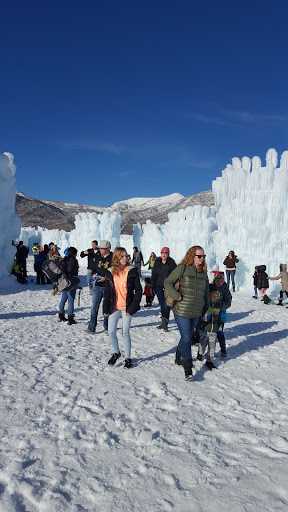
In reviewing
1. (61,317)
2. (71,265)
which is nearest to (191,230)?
(61,317)

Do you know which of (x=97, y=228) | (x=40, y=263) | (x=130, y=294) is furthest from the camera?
(x=97, y=228)

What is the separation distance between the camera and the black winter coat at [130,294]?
14.7 ft

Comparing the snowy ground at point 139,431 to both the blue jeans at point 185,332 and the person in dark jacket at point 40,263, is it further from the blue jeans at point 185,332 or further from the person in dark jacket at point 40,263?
the person in dark jacket at point 40,263

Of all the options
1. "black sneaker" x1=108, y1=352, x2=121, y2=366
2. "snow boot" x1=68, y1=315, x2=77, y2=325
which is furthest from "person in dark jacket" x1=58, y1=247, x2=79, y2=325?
"black sneaker" x1=108, y1=352, x2=121, y2=366

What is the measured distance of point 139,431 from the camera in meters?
3.15

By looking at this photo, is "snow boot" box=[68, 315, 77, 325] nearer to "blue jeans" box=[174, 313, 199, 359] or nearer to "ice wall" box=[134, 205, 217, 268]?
"blue jeans" box=[174, 313, 199, 359]

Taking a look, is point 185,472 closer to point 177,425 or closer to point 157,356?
point 177,425

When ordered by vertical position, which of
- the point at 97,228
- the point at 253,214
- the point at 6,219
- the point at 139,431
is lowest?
the point at 139,431

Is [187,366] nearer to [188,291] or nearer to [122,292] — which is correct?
[188,291]

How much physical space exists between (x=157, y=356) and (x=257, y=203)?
39.8 ft

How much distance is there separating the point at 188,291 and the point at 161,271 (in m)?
2.85

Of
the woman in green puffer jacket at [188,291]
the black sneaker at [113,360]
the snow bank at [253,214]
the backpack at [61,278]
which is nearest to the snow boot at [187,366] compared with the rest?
the woman in green puffer jacket at [188,291]

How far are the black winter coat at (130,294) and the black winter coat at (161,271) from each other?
93.5 inches

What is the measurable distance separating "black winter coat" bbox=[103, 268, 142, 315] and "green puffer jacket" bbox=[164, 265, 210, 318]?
1.62 feet
